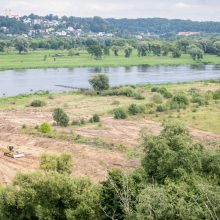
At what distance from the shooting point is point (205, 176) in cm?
2167

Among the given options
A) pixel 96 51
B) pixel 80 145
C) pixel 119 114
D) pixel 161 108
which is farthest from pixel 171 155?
pixel 96 51

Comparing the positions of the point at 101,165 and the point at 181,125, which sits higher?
the point at 181,125

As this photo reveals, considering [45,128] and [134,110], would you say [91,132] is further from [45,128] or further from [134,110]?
[134,110]

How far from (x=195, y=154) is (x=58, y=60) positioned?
86.3m

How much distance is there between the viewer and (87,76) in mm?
83875

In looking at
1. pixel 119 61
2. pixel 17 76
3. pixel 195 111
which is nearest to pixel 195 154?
pixel 195 111

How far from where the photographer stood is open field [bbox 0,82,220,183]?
103 ft

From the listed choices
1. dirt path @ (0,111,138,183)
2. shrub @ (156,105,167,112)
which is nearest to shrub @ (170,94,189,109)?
shrub @ (156,105,167,112)

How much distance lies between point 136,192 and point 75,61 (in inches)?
3343

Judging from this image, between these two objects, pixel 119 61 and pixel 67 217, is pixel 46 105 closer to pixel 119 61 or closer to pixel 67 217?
pixel 67 217

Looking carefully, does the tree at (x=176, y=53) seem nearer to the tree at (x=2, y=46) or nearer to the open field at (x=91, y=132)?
the tree at (x=2, y=46)

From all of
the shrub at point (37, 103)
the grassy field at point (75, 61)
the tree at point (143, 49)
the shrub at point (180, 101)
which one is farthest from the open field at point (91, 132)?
the tree at point (143, 49)

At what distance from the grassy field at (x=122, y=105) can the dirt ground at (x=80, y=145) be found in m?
2.42

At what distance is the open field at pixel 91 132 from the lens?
31.4 m
